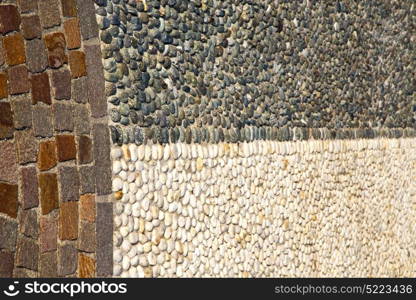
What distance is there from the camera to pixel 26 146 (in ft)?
13.8

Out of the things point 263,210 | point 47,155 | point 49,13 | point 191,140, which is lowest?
point 263,210

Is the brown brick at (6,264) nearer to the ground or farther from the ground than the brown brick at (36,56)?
nearer to the ground

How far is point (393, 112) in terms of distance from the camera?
32.2 feet

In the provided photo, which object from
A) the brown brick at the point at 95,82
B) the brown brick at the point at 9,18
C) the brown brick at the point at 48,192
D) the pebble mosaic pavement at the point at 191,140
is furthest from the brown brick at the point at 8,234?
the brown brick at the point at 9,18

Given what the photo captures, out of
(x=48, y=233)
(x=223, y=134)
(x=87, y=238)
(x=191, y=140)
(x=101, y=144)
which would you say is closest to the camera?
(x=48, y=233)

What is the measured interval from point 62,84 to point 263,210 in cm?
250

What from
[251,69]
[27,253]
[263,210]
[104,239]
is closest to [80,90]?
[104,239]

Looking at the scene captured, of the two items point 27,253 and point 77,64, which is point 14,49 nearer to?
point 77,64

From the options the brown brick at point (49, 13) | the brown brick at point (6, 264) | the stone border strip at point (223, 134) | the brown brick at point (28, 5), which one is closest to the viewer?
the brown brick at point (6, 264)

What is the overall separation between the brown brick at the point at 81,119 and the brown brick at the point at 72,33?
0.35 m

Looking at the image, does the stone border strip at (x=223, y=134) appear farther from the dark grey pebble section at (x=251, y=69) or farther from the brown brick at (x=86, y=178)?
the brown brick at (x=86, y=178)

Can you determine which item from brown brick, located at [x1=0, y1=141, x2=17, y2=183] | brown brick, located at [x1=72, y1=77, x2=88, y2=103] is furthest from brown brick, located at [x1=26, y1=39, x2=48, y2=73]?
brown brick, located at [x1=0, y1=141, x2=17, y2=183]

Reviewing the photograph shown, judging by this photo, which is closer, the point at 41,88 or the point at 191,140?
the point at 41,88

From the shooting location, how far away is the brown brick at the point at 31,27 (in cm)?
428
